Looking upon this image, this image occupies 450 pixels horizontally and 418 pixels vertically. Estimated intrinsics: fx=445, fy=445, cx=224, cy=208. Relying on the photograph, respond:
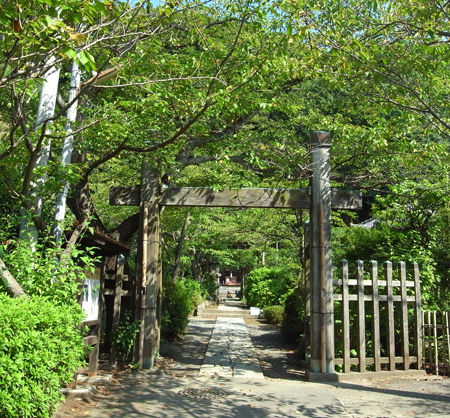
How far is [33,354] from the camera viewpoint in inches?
163

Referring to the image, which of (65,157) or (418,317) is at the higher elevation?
(65,157)

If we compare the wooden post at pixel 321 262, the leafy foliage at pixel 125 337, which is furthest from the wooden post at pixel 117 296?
the wooden post at pixel 321 262

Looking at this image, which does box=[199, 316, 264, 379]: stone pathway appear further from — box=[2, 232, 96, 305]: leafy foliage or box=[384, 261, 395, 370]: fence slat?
box=[2, 232, 96, 305]: leafy foliage

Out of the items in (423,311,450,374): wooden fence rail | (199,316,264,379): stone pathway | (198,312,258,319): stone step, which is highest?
(423,311,450,374): wooden fence rail

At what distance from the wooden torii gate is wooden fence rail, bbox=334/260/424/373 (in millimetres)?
429

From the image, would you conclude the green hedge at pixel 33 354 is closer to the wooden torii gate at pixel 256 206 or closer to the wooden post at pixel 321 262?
the wooden torii gate at pixel 256 206

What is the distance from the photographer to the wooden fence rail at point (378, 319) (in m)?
8.48

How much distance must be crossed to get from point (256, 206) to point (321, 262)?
1.70 meters

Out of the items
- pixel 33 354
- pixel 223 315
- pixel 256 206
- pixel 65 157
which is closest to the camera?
pixel 33 354

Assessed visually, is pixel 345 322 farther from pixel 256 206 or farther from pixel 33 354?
pixel 33 354

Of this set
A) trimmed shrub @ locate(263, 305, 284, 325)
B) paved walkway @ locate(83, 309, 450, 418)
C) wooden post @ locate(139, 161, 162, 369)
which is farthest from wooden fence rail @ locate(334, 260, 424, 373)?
trimmed shrub @ locate(263, 305, 284, 325)

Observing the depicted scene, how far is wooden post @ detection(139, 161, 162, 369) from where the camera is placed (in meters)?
8.70

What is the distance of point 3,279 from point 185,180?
259 inches

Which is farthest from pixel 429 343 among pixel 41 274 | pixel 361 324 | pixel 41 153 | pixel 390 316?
pixel 41 153
